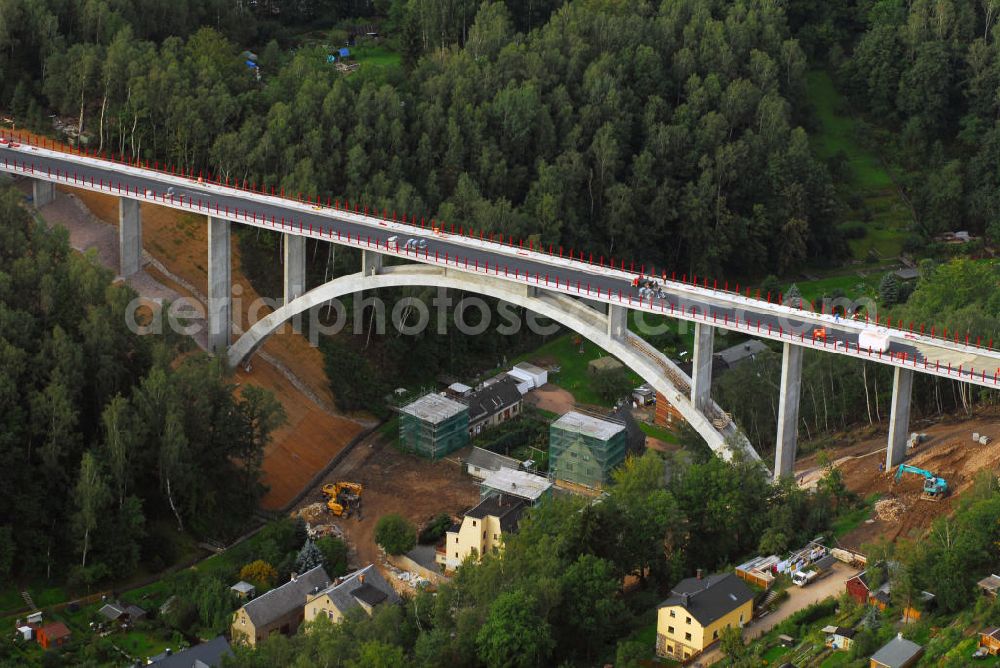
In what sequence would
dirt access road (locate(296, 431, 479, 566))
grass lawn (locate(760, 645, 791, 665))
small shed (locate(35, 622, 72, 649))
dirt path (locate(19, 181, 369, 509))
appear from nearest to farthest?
grass lawn (locate(760, 645, 791, 665))
small shed (locate(35, 622, 72, 649))
dirt access road (locate(296, 431, 479, 566))
dirt path (locate(19, 181, 369, 509))

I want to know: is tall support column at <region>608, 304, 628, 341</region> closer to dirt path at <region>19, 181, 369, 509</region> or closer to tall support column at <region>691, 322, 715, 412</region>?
tall support column at <region>691, 322, 715, 412</region>

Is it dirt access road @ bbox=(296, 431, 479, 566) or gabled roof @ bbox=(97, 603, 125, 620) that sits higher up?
dirt access road @ bbox=(296, 431, 479, 566)

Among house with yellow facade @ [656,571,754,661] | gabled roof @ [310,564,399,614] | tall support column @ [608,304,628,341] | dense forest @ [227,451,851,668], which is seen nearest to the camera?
dense forest @ [227,451,851,668]

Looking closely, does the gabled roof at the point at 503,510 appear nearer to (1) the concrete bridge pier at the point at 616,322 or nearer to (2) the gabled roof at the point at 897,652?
(1) the concrete bridge pier at the point at 616,322

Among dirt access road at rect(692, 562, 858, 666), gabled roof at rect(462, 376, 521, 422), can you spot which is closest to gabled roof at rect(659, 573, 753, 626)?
dirt access road at rect(692, 562, 858, 666)

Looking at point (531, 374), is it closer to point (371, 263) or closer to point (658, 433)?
point (658, 433)

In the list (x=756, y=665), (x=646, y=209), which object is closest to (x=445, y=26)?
(x=646, y=209)

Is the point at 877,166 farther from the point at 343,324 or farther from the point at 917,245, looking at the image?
the point at 343,324
